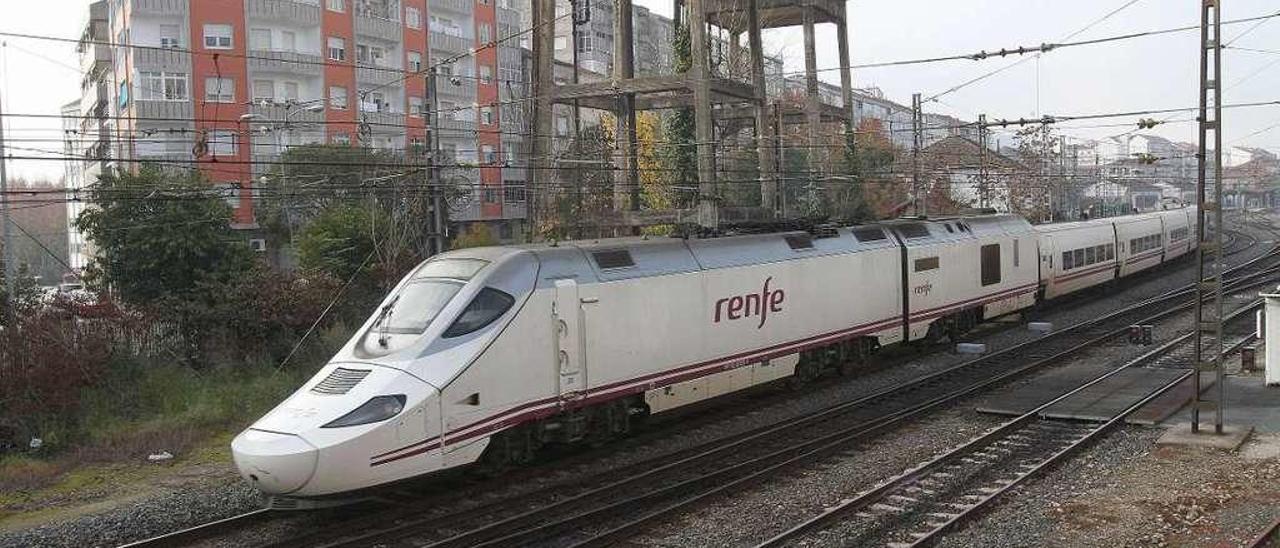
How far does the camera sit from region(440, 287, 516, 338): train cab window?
11.9 meters

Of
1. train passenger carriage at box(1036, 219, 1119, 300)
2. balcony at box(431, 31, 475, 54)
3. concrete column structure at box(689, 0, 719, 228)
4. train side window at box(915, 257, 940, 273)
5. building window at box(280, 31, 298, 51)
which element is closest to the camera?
train side window at box(915, 257, 940, 273)

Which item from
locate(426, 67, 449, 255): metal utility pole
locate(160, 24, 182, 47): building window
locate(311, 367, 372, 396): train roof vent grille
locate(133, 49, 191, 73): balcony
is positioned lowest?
locate(311, 367, 372, 396): train roof vent grille

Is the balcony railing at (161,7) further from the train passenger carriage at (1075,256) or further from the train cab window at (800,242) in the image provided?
the train passenger carriage at (1075,256)

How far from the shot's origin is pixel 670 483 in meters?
12.6

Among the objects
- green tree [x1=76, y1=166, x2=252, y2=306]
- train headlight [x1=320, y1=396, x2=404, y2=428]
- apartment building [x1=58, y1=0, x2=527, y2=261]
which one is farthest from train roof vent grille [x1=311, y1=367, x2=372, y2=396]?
apartment building [x1=58, y1=0, x2=527, y2=261]

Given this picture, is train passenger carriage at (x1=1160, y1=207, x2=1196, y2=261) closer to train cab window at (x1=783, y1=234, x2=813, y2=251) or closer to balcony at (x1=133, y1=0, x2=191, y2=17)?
train cab window at (x1=783, y1=234, x2=813, y2=251)

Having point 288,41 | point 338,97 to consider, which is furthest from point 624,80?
point 288,41

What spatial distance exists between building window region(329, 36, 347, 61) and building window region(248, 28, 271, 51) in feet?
9.81

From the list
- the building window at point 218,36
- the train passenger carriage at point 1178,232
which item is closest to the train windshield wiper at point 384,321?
the building window at point 218,36

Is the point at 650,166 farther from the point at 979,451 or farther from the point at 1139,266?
the point at 979,451

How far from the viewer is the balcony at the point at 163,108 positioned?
42.0 meters

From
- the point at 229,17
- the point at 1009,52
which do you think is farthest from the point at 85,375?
the point at 229,17

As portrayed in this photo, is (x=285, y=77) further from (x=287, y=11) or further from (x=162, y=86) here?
(x=162, y=86)

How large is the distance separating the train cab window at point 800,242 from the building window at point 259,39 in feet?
112
